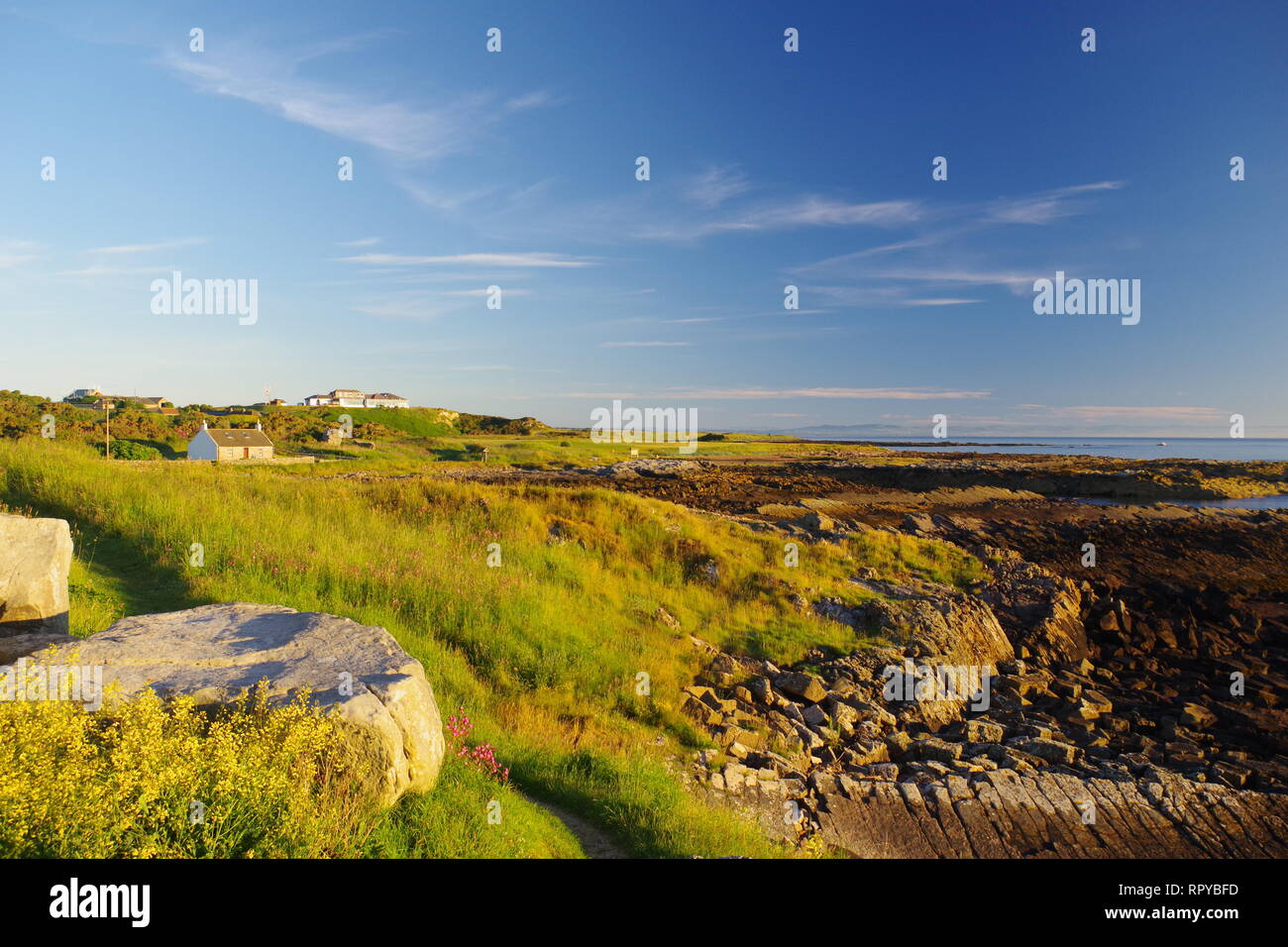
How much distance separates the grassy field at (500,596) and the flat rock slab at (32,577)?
97cm

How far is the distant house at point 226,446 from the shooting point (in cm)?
6178

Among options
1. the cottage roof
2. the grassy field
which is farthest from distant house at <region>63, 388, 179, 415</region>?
the grassy field

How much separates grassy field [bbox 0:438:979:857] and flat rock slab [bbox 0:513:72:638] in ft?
3.19

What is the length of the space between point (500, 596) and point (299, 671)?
6.70m

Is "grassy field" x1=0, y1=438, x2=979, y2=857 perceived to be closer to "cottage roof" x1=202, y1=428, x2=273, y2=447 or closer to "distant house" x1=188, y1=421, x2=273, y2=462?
"distant house" x1=188, y1=421, x2=273, y2=462

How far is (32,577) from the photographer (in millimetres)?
7082

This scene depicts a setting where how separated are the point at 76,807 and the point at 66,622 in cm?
496

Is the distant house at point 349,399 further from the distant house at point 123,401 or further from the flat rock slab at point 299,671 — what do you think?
the flat rock slab at point 299,671

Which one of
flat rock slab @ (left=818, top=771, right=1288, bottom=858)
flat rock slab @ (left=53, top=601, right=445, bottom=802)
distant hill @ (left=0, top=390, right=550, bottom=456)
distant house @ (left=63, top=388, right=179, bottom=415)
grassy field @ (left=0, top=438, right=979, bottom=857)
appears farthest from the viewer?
distant house @ (left=63, top=388, right=179, bottom=415)

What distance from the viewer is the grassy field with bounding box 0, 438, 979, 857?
6.59m

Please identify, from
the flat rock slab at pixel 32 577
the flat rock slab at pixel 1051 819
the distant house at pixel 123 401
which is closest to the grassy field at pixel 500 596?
the flat rock slab at pixel 32 577
